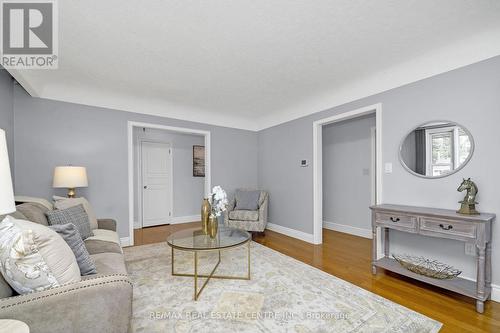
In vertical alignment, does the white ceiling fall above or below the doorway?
above

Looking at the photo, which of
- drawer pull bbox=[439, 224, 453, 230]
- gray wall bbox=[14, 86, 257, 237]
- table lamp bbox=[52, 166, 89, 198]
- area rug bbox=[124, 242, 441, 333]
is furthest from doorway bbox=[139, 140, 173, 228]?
drawer pull bbox=[439, 224, 453, 230]

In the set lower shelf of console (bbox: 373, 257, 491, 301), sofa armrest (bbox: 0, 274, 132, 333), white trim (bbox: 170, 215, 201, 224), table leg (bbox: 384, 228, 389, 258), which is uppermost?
sofa armrest (bbox: 0, 274, 132, 333)

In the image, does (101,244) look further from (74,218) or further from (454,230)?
(454,230)

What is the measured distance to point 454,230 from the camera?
205 cm

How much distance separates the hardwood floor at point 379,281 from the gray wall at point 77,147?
1.04m

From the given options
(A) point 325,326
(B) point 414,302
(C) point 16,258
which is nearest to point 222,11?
(C) point 16,258

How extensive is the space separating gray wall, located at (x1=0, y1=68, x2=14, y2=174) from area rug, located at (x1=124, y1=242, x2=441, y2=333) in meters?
2.22

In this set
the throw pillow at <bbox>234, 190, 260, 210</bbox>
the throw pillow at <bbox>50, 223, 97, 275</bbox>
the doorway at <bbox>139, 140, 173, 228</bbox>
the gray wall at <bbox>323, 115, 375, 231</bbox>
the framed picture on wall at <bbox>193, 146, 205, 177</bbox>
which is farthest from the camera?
the framed picture on wall at <bbox>193, 146, 205, 177</bbox>

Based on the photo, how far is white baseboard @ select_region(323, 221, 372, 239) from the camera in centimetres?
412

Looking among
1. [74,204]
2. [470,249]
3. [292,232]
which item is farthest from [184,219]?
[470,249]

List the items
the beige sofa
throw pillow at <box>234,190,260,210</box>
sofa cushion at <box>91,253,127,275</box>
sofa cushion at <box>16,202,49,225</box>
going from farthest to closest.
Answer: throw pillow at <box>234,190,260,210</box>, sofa cushion at <box>16,202,49,225</box>, sofa cushion at <box>91,253,127,275</box>, the beige sofa

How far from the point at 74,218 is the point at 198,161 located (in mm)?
3568

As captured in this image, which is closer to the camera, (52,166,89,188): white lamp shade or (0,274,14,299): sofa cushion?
(0,274,14,299): sofa cushion

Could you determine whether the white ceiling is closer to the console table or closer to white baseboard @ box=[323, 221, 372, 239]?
the console table
